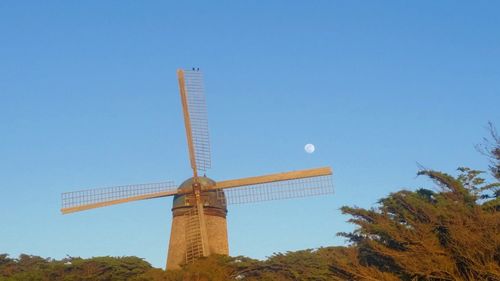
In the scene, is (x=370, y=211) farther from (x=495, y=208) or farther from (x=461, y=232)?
(x=461, y=232)

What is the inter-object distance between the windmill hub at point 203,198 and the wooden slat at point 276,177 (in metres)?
0.53

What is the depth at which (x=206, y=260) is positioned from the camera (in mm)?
36219

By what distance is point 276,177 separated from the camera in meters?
37.7

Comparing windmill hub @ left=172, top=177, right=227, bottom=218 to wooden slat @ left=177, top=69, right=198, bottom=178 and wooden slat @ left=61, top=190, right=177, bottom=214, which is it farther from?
wooden slat @ left=177, top=69, right=198, bottom=178

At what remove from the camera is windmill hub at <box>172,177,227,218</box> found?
124 ft

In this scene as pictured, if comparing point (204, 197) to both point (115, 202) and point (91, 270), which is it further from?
point (91, 270)

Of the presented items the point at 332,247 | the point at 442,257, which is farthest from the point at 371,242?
the point at 332,247

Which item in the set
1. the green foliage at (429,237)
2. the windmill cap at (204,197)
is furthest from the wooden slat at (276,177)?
the green foliage at (429,237)

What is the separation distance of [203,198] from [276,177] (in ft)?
15.2

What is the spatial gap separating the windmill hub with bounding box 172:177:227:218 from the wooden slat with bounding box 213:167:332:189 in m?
0.53

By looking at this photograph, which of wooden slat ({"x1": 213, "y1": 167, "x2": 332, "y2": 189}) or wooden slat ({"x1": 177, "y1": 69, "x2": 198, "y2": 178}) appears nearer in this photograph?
wooden slat ({"x1": 213, "y1": 167, "x2": 332, "y2": 189})

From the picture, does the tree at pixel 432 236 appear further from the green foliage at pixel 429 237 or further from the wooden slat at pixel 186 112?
the wooden slat at pixel 186 112

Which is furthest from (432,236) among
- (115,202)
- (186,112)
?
(115,202)

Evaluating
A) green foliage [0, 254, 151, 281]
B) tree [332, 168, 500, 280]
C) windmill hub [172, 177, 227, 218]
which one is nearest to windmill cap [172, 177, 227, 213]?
windmill hub [172, 177, 227, 218]
